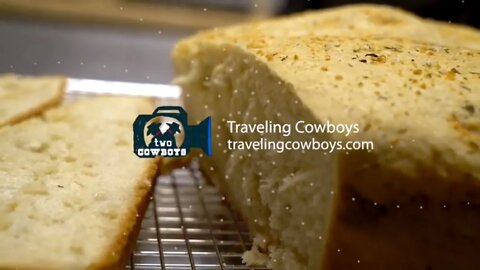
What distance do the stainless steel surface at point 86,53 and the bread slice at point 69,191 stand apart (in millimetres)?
314

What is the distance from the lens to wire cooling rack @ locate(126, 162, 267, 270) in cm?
111

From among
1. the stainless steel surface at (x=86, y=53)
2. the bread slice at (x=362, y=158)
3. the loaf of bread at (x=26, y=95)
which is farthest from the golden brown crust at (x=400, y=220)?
the stainless steel surface at (x=86, y=53)

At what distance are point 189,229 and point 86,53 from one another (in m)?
0.97

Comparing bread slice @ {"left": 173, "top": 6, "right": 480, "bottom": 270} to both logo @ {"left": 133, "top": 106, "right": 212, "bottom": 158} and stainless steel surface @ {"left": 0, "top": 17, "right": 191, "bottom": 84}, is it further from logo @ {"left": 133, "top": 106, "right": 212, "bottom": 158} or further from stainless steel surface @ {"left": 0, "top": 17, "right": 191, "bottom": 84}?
stainless steel surface @ {"left": 0, "top": 17, "right": 191, "bottom": 84}

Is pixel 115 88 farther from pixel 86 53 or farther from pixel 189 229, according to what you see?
pixel 189 229

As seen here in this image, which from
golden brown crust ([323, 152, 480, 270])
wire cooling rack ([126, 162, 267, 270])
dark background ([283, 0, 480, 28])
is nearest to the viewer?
golden brown crust ([323, 152, 480, 270])

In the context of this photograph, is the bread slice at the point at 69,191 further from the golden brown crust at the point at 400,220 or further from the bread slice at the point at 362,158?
the golden brown crust at the point at 400,220

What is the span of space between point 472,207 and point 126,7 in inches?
82.1

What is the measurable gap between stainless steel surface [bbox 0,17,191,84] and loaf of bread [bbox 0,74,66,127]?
1.4 inches

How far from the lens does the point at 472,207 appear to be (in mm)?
871

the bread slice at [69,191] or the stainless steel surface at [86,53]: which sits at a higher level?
the stainless steel surface at [86,53]

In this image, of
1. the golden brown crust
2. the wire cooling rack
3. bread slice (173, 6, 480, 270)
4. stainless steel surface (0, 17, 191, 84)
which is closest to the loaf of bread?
stainless steel surface (0, 17, 191, 84)

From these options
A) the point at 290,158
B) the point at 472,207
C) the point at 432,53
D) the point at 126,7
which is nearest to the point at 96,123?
the point at 290,158

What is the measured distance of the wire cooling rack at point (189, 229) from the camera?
1.11m
